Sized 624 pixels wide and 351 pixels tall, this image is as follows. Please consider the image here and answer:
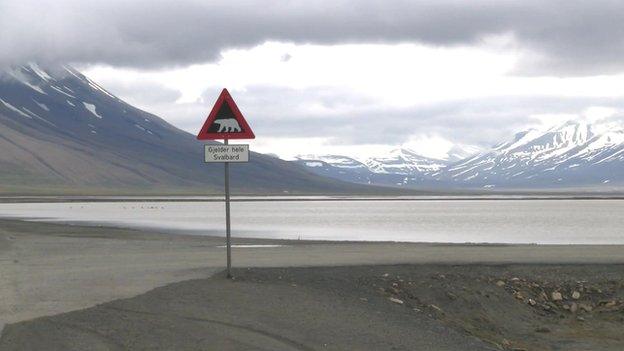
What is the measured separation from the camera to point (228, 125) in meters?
19.5

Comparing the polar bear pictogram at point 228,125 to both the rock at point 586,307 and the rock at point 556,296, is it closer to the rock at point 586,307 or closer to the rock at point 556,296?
the rock at point 556,296

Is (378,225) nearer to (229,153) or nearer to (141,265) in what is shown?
(141,265)

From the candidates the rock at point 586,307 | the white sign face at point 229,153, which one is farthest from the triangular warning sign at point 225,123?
the rock at point 586,307

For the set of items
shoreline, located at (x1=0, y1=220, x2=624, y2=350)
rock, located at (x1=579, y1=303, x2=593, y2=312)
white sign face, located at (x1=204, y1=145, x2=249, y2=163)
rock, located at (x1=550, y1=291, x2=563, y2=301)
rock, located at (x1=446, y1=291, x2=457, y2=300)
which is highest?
white sign face, located at (x1=204, y1=145, x2=249, y2=163)

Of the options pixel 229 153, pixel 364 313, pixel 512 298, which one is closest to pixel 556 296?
pixel 512 298

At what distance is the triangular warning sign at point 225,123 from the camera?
1936 centimetres

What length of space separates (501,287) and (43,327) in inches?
434

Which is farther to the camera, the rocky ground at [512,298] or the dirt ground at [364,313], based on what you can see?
the rocky ground at [512,298]

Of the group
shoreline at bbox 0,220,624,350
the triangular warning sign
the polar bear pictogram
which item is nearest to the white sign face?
the triangular warning sign

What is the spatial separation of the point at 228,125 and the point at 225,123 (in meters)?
0.07

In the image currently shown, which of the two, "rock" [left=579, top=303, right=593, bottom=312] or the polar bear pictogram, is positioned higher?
the polar bear pictogram

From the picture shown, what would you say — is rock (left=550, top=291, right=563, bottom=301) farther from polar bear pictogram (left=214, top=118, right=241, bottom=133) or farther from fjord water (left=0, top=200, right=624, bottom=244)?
fjord water (left=0, top=200, right=624, bottom=244)

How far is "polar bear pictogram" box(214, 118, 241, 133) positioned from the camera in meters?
19.4

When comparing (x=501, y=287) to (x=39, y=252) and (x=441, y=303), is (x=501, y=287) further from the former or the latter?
(x=39, y=252)
